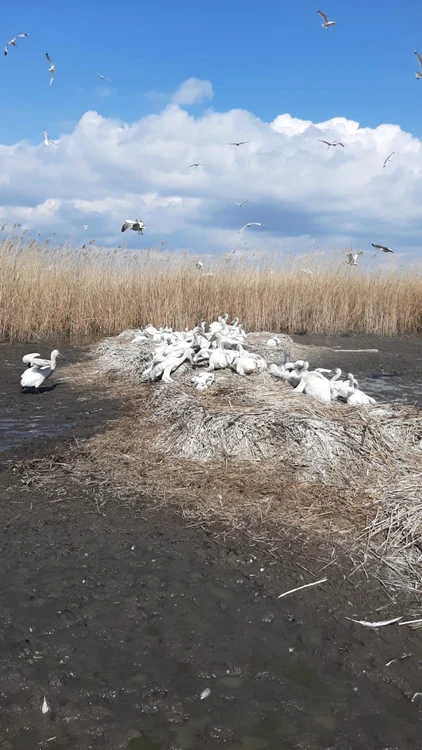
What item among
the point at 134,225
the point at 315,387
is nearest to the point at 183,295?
the point at 134,225

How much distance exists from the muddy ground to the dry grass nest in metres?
0.30

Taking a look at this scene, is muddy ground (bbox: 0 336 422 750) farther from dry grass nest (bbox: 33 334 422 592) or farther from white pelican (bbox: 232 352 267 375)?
white pelican (bbox: 232 352 267 375)

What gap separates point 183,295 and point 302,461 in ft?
30.6

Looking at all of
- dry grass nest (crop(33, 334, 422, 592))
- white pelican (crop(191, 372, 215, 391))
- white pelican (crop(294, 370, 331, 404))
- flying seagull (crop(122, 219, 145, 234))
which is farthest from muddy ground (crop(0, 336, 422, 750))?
flying seagull (crop(122, 219, 145, 234))

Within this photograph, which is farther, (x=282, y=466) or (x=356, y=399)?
(x=356, y=399)

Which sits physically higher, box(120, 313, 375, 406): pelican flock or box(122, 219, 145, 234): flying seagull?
box(122, 219, 145, 234): flying seagull

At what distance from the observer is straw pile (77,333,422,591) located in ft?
12.4

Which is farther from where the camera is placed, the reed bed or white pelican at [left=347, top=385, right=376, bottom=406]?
the reed bed

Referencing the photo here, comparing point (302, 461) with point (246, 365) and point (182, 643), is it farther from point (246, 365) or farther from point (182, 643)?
point (246, 365)

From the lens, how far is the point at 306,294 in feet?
48.0

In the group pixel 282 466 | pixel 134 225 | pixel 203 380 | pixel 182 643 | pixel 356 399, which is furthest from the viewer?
pixel 134 225

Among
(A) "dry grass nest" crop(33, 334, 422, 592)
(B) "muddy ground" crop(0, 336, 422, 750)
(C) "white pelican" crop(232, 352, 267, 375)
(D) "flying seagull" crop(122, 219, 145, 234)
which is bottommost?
(B) "muddy ground" crop(0, 336, 422, 750)

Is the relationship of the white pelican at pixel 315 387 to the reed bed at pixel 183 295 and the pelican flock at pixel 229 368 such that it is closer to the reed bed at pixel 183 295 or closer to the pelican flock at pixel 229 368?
the pelican flock at pixel 229 368

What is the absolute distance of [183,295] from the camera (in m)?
13.5
